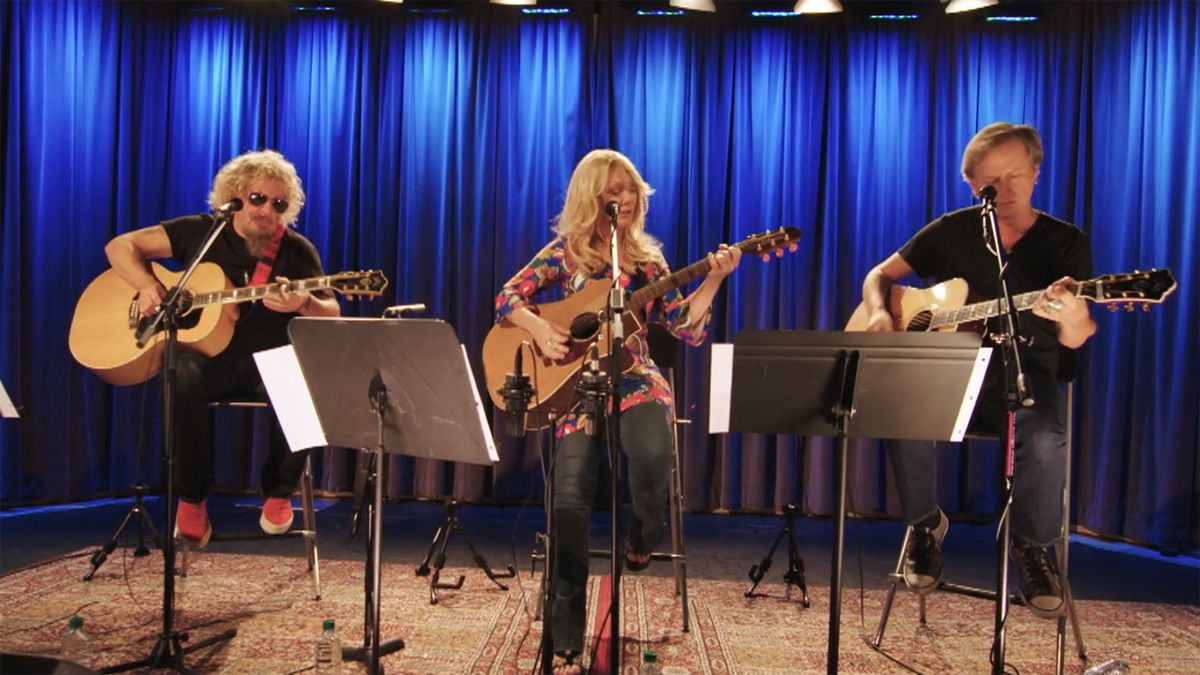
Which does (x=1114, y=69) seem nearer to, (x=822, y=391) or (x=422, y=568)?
(x=822, y=391)

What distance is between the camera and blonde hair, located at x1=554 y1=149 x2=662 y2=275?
354 centimetres

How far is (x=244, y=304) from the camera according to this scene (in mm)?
4199

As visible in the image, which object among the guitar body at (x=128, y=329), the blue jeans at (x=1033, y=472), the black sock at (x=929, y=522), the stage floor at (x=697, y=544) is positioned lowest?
the stage floor at (x=697, y=544)

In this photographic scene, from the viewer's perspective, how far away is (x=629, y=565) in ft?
10.8

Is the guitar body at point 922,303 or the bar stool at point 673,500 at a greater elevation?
the guitar body at point 922,303

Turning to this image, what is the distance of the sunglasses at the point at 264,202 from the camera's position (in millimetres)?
4227

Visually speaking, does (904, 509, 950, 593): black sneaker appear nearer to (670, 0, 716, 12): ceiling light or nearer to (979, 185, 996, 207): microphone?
(979, 185, 996, 207): microphone

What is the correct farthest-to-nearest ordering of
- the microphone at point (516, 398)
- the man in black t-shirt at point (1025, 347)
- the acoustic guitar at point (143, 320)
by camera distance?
the acoustic guitar at point (143, 320), the man in black t-shirt at point (1025, 347), the microphone at point (516, 398)

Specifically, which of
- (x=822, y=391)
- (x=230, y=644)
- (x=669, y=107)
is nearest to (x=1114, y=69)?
(x=669, y=107)

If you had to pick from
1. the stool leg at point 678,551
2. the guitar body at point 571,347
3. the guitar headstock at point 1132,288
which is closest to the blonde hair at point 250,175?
the guitar body at point 571,347

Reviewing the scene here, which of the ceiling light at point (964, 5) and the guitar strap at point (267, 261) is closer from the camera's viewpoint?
the guitar strap at point (267, 261)

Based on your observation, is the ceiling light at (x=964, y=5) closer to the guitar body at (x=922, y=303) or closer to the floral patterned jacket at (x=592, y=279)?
the guitar body at (x=922, y=303)

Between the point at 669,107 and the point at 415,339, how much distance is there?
419 cm

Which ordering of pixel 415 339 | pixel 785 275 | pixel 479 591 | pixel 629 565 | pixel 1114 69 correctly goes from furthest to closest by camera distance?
pixel 785 275 < pixel 1114 69 < pixel 479 591 < pixel 629 565 < pixel 415 339
